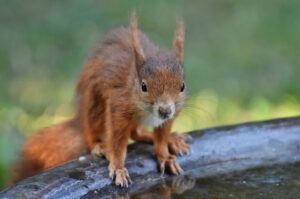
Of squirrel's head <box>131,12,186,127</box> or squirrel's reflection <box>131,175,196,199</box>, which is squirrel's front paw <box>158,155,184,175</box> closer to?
squirrel's reflection <box>131,175,196,199</box>

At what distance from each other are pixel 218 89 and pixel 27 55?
1497 mm

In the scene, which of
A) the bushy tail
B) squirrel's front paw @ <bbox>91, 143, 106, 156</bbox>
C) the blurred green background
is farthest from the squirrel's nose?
the blurred green background

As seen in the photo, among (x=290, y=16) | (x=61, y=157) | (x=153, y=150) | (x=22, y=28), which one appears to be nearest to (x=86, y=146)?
(x=61, y=157)

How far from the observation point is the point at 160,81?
312cm

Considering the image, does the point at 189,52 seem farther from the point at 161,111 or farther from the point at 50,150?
the point at 161,111

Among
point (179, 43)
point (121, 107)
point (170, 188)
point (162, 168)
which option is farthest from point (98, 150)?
point (179, 43)

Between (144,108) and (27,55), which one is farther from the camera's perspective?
(27,55)

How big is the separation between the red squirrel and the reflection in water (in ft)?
0.37

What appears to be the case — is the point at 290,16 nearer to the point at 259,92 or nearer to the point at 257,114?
the point at 259,92

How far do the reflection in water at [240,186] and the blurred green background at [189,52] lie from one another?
1.85m

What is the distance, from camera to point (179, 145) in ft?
10.8

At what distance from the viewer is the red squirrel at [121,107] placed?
313 centimetres

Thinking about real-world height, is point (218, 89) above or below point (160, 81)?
below

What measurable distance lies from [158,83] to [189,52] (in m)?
3.57
